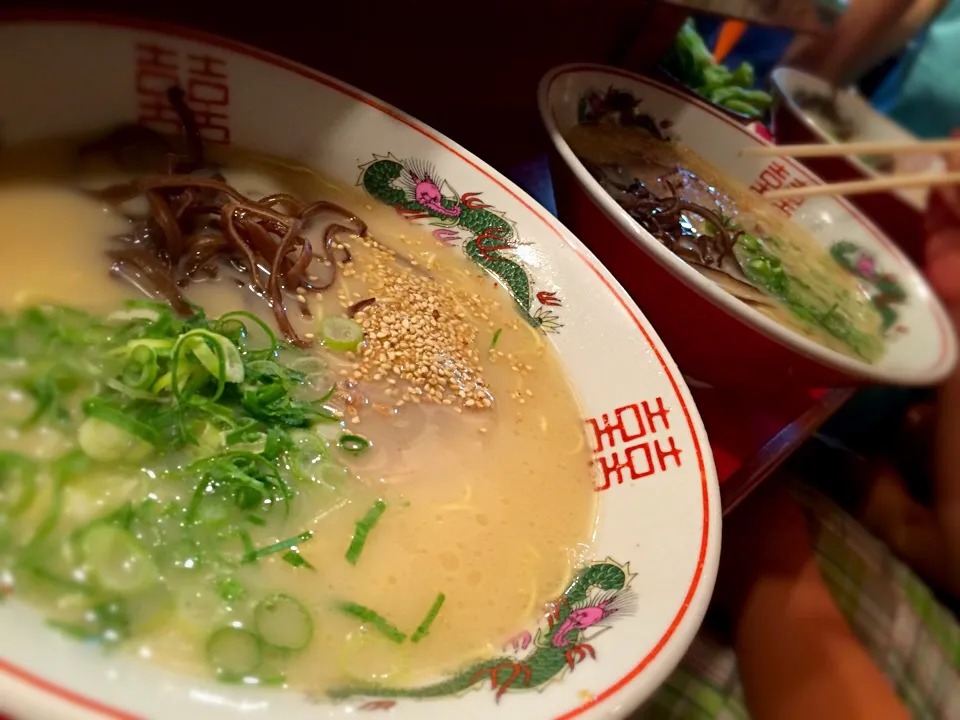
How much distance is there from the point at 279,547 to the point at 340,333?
48 centimetres

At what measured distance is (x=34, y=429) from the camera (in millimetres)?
994

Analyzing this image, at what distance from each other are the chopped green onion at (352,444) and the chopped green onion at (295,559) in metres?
0.23

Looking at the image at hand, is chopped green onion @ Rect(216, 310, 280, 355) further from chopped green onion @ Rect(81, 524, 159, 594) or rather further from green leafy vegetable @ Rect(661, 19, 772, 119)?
green leafy vegetable @ Rect(661, 19, 772, 119)

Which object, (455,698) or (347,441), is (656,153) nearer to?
(347,441)

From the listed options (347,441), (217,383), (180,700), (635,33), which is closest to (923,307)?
(635,33)

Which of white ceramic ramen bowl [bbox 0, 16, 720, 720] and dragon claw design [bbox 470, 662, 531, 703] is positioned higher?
white ceramic ramen bowl [bbox 0, 16, 720, 720]

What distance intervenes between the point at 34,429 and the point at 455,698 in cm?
71

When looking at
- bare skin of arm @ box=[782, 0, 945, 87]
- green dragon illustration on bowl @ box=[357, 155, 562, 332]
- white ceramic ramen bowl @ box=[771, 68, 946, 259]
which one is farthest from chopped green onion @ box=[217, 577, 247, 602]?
bare skin of arm @ box=[782, 0, 945, 87]

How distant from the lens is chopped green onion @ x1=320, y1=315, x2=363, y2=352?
1375 millimetres

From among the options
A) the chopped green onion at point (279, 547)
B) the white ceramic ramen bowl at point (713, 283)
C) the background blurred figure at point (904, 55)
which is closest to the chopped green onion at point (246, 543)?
the chopped green onion at point (279, 547)

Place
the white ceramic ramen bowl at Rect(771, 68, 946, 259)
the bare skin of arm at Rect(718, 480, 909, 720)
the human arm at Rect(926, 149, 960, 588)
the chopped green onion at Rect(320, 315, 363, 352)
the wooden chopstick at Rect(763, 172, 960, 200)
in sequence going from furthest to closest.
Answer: the white ceramic ramen bowl at Rect(771, 68, 946, 259) < the human arm at Rect(926, 149, 960, 588) < the bare skin of arm at Rect(718, 480, 909, 720) < the wooden chopstick at Rect(763, 172, 960, 200) < the chopped green onion at Rect(320, 315, 363, 352)

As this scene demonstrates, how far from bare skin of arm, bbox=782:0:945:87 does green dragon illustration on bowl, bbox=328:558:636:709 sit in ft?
10.7

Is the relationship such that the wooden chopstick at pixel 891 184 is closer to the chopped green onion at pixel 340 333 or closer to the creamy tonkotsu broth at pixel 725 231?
the creamy tonkotsu broth at pixel 725 231

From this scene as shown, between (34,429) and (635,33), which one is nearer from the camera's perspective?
(34,429)
